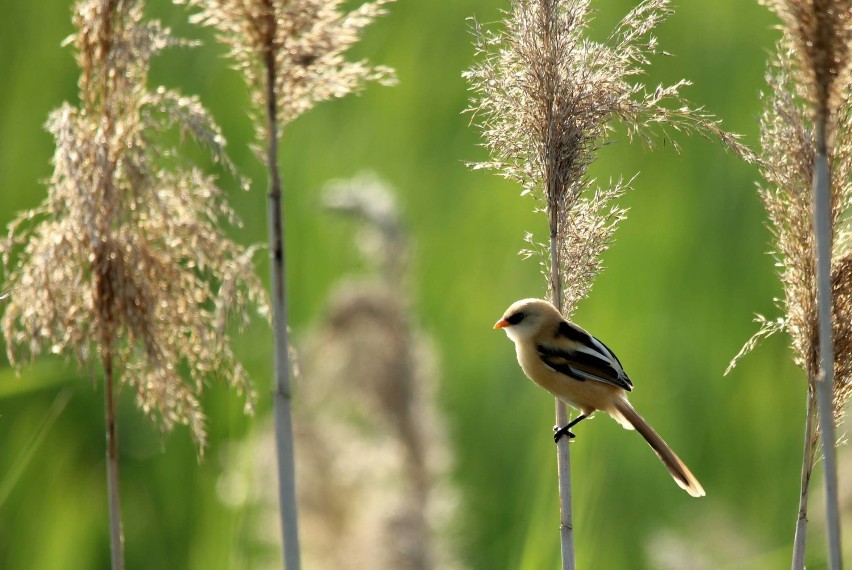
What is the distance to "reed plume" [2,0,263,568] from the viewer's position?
1.97 meters

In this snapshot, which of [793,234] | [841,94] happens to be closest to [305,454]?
[793,234]

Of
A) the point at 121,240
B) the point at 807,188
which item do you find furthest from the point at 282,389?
the point at 807,188

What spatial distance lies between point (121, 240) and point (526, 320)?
43.7 inches

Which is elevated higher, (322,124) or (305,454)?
(322,124)

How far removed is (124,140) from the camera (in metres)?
2.00

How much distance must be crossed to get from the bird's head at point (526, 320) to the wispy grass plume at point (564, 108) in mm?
569

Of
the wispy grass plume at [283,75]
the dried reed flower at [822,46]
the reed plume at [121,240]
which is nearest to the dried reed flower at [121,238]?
the reed plume at [121,240]

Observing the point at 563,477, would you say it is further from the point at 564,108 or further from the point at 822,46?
the point at 822,46

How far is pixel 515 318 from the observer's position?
2.79m

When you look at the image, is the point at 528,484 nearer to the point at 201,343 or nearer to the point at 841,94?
the point at 201,343

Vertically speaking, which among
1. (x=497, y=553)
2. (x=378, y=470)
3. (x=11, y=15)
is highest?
(x=11, y=15)

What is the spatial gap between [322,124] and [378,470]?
2893 mm

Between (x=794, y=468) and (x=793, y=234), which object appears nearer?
(x=793, y=234)

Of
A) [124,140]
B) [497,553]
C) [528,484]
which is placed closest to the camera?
[124,140]
